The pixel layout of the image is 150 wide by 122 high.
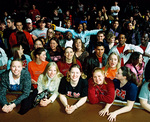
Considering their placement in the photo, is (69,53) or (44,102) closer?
(44,102)

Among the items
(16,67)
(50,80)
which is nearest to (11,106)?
(16,67)

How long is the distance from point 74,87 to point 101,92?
15.0 inches

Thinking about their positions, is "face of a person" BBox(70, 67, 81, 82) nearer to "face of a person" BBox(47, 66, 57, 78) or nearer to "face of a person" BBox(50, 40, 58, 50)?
"face of a person" BBox(47, 66, 57, 78)

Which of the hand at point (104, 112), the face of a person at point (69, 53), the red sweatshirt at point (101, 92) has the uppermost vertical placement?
the face of a person at point (69, 53)

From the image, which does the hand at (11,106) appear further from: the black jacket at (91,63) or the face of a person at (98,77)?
the black jacket at (91,63)

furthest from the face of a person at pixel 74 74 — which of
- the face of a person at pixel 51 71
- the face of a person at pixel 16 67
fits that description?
the face of a person at pixel 16 67

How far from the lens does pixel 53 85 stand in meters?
2.27

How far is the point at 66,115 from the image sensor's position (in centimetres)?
190

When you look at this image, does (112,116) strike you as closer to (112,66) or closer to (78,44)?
(112,66)

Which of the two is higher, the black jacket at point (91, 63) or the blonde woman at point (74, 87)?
the black jacket at point (91, 63)

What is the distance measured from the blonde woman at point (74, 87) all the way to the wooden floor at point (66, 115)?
0.12 meters

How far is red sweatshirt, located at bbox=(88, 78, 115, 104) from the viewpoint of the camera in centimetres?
202

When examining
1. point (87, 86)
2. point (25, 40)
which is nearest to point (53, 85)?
point (87, 86)

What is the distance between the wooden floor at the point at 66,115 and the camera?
1.82 m
